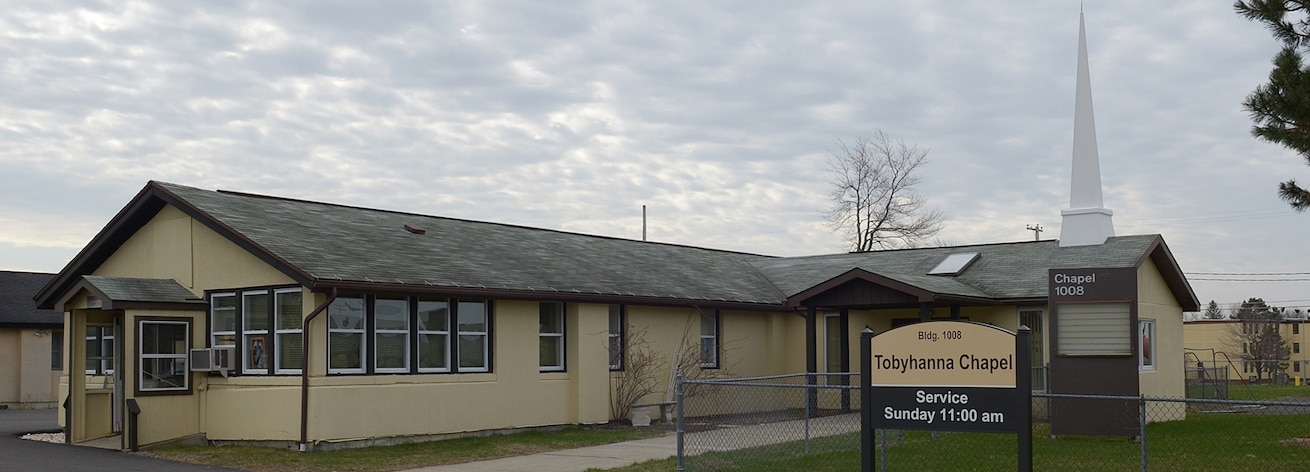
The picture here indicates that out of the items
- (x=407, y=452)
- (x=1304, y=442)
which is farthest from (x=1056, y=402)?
(x=407, y=452)

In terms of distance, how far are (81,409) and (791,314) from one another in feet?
48.0

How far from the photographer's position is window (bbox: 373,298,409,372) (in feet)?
58.6

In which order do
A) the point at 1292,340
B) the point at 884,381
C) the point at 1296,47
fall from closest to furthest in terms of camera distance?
1. the point at 884,381
2. the point at 1296,47
3. the point at 1292,340

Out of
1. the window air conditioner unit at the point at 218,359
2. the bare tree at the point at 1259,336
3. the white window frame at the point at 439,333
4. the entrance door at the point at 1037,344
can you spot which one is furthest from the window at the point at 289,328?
the bare tree at the point at 1259,336

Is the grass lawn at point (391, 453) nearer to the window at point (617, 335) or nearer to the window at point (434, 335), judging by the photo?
the window at point (434, 335)

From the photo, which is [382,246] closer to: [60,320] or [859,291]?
[859,291]

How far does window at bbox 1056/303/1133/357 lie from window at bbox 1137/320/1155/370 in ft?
16.6

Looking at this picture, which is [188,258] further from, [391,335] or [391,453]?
[391,453]

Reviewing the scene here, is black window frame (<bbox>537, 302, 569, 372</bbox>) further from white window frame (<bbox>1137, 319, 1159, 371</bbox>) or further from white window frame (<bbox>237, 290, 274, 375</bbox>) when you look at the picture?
white window frame (<bbox>1137, 319, 1159, 371</bbox>)

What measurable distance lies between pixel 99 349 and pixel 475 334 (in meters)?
6.84

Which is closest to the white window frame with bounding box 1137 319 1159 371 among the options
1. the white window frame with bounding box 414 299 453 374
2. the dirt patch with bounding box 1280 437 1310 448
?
the dirt patch with bounding box 1280 437 1310 448

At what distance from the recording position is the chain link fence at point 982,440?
14000 mm

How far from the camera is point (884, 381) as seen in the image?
10055 millimetres

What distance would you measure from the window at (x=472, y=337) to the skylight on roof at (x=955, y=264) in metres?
→ 10.9
